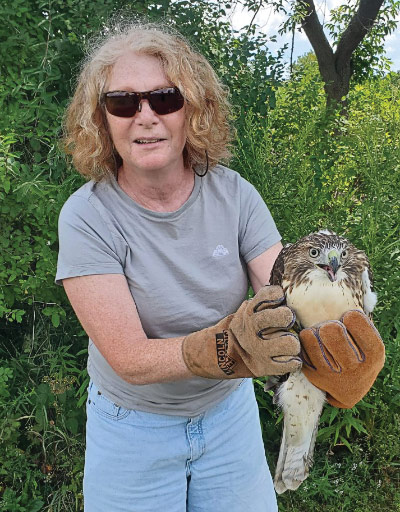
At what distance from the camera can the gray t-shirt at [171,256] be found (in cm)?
186

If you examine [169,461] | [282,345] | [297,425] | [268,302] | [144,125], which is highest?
[144,125]

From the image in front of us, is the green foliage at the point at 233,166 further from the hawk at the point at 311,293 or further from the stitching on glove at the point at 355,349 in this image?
the stitching on glove at the point at 355,349

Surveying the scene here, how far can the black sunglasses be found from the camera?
1.90m

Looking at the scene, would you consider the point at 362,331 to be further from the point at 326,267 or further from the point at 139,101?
the point at 139,101

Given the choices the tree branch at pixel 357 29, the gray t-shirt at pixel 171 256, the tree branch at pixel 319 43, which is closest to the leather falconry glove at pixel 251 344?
the gray t-shirt at pixel 171 256

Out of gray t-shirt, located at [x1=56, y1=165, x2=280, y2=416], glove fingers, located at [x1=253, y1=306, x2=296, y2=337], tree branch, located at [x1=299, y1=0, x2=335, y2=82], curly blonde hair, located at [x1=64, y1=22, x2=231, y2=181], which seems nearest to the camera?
glove fingers, located at [x1=253, y1=306, x2=296, y2=337]

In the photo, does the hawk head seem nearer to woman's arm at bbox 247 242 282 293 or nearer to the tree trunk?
woman's arm at bbox 247 242 282 293

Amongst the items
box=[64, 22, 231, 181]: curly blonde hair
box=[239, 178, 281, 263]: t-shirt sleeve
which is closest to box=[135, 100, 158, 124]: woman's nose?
box=[64, 22, 231, 181]: curly blonde hair

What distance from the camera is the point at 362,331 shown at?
162 cm

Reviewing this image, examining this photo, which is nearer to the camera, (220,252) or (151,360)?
(151,360)

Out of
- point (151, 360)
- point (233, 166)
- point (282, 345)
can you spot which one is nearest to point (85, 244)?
point (151, 360)

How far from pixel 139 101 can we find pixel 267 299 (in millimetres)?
784

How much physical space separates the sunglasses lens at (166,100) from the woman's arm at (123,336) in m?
0.58

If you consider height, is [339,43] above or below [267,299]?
above
